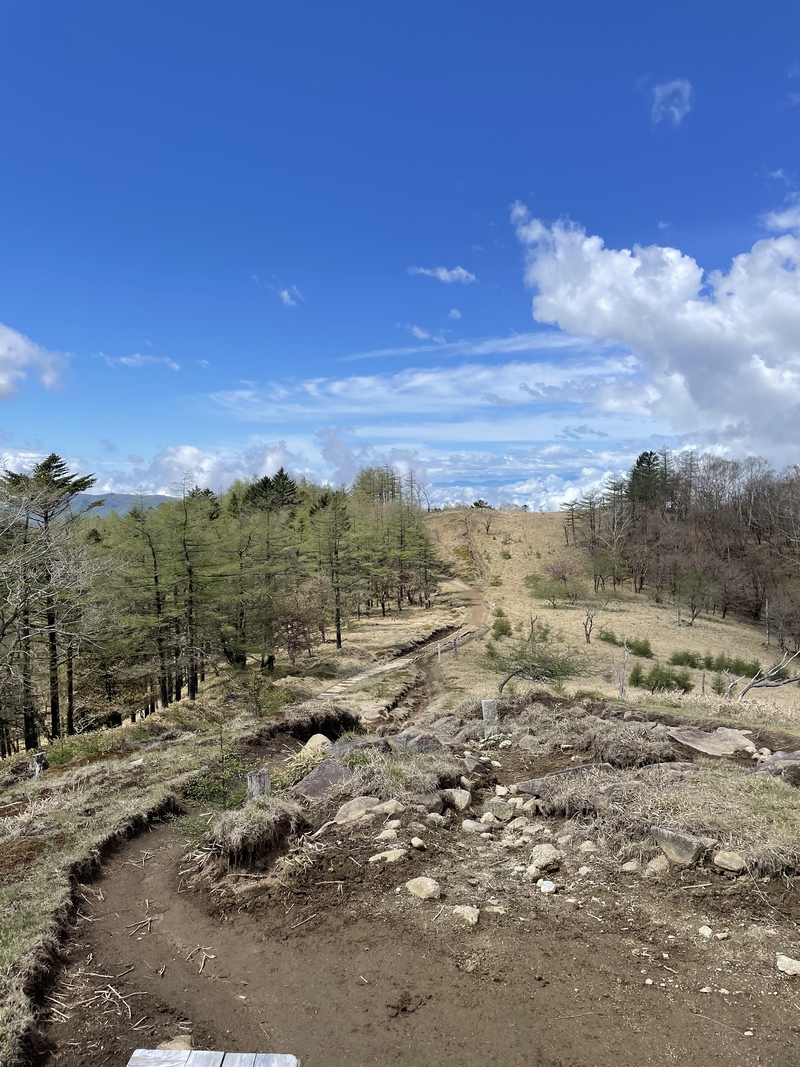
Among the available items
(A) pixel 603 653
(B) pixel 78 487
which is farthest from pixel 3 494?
(A) pixel 603 653

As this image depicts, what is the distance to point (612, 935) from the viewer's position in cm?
490

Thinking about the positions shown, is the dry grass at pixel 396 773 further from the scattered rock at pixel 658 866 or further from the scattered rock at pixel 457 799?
the scattered rock at pixel 658 866

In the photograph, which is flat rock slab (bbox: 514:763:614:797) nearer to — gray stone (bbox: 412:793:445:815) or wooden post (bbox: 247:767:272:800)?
gray stone (bbox: 412:793:445:815)

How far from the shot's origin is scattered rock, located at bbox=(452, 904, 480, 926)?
17.1 ft

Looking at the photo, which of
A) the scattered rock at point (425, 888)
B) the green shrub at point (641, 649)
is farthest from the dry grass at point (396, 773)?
the green shrub at point (641, 649)

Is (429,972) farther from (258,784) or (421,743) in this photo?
(421,743)

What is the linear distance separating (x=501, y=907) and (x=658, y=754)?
495 centimetres

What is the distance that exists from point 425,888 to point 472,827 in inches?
60.4

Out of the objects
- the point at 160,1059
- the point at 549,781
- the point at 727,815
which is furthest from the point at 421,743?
the point at 160,1059

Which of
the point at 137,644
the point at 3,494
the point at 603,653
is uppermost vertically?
the point at 3,494

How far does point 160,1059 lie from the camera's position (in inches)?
95.7

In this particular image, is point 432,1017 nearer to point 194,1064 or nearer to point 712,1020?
point 712,1020

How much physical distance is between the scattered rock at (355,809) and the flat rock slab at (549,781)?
215cm

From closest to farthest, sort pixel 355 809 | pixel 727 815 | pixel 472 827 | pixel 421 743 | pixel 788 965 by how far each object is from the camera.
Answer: pixel 788 965 < pixel 727 815 < pixel 472 827 < pixel 355 809 < pixel 421 743
